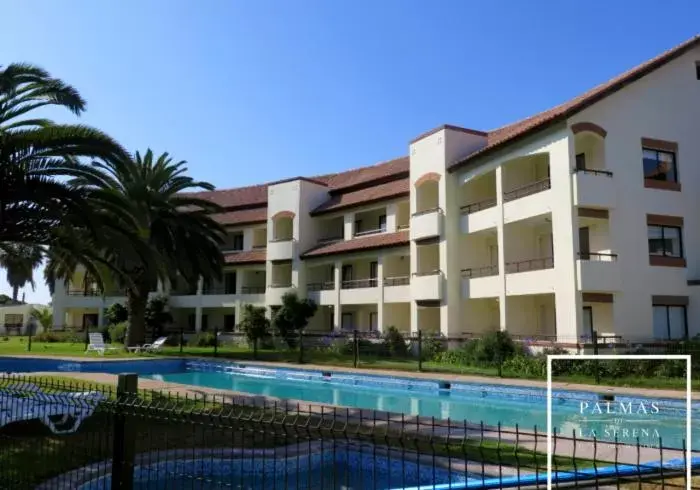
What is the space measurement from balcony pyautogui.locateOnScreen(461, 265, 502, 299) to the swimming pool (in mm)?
7827

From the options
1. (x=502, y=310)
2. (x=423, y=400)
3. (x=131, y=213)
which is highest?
(x=131, y=213)

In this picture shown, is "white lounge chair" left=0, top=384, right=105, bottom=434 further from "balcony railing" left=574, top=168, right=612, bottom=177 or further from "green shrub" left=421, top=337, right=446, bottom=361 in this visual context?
"green shrub" left=421, top=337, right=446, bottom=361

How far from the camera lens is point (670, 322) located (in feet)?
79.0

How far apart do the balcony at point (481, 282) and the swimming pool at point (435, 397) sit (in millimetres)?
7827

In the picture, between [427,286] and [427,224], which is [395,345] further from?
[427,224]

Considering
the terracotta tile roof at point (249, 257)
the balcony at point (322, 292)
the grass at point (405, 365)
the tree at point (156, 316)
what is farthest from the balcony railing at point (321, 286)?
the tree at point (156, 316)

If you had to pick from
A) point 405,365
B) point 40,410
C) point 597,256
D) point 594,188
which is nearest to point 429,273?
point 405,365

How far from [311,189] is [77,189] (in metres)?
28.2

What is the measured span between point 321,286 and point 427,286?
11.0 metres

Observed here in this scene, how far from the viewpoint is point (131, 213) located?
15328mm

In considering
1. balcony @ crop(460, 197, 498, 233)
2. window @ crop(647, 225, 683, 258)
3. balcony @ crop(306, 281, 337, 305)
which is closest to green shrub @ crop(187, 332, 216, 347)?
balcony @ crop(306, 281, 337, 305)

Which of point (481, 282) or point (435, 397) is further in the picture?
point (481, 282)

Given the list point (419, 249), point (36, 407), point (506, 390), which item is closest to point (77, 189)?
point (36, 407)

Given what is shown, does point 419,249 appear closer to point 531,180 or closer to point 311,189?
point 531,180
